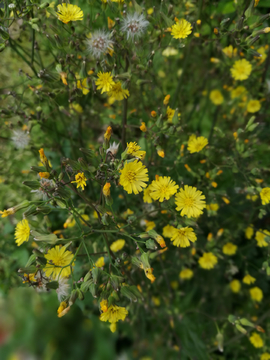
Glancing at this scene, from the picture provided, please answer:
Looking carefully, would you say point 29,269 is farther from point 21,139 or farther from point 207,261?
point 207,261

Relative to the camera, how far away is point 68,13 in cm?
119

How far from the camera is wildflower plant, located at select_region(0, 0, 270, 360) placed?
115 centimetres

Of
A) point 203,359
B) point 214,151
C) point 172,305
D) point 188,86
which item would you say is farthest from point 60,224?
point 188,86

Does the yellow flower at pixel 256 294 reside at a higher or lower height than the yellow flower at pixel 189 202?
lower

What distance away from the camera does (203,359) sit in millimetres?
1795

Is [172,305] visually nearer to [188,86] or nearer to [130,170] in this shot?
[130,170]

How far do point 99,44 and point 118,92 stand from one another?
0.22 metres

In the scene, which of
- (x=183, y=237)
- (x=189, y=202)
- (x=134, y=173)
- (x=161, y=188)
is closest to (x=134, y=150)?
(x=134, y=173)

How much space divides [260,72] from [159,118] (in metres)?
0.96

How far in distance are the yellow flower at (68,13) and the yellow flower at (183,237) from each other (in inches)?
38.6

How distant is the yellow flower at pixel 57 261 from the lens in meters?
1.14

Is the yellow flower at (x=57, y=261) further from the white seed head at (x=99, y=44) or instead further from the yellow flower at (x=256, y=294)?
Result: the yellow flower at (x=256, y=294)

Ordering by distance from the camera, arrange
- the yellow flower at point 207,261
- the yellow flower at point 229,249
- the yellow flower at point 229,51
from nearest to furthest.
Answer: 1. the yellow flower at point 229,51
2. the yellow flower at point 207,261
3. the yellow flower at point 229,249

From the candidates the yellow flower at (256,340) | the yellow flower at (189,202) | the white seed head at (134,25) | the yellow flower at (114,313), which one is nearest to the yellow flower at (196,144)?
the yellow flower at (189,202)
